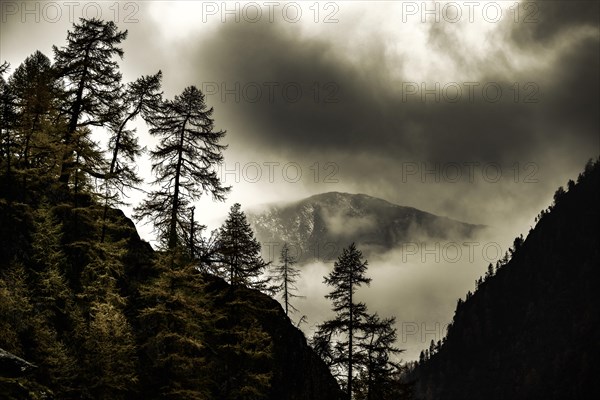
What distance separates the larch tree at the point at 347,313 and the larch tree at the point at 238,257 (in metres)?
6.37

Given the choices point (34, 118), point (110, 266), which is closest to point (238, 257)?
point (110, 266)

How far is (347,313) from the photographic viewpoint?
39094 millimetres

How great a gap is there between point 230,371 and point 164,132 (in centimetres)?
1536

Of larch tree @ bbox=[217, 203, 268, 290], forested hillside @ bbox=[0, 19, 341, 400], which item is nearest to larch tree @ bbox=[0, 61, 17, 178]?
forested hillside @ bbox=[0, 19, 341, 400]

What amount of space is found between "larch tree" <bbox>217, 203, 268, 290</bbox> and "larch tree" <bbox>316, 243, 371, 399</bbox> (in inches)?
251

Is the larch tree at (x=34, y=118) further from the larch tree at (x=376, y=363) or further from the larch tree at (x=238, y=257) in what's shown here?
the larch tree at (x=376, y=363)

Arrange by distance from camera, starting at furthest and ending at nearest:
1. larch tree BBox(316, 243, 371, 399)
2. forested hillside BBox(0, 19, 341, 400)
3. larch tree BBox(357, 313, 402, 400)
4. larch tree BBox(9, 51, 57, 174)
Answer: larch tree BBox(316, 243, 371, 399)
larch tree BBox(357, 313, 402, 400)
larch tree BBox(9, 51, 57, 174)
forested hillside BBox(0, 19, 341, 400)

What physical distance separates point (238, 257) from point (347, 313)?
10808 mm

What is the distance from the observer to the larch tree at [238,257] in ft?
106

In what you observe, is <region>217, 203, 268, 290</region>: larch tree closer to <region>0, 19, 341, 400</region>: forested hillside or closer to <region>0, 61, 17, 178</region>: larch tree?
<region>0, 19, 341, 400</region>: forested hillside

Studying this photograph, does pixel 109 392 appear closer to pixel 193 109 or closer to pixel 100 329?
pixel 100 329

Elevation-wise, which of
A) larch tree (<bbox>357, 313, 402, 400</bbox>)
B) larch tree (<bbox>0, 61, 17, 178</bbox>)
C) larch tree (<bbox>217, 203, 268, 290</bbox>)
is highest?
larch tree (<bbox>0, 61, 17, 178</bbox>)

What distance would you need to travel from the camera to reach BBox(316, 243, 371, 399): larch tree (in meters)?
37.5

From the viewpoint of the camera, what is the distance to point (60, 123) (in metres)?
33.7
